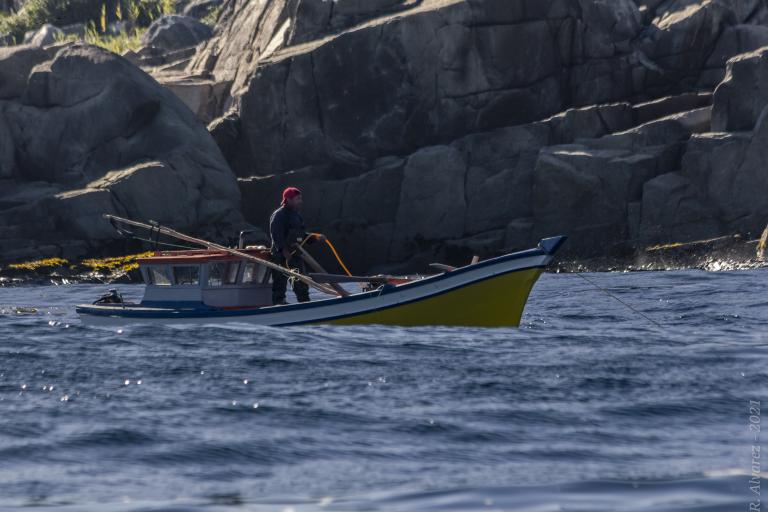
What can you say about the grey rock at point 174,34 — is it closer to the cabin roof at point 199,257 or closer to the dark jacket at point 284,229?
the cabin roof at point 199,257

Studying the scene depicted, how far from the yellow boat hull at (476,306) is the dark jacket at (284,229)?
238 cm

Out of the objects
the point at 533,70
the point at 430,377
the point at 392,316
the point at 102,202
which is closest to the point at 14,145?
the point at 102,202

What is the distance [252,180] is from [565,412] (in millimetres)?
37965

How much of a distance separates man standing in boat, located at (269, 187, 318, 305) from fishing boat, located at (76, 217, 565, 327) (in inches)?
14.7

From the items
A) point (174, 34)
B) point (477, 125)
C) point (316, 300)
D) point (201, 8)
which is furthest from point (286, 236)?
point (201, 8)

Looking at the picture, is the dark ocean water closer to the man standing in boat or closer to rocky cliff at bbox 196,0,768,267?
the man standing in boat

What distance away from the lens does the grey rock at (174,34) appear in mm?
63812

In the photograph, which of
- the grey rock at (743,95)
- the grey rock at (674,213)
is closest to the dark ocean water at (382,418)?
the grey rock at (674,213)

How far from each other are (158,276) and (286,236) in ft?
10.2

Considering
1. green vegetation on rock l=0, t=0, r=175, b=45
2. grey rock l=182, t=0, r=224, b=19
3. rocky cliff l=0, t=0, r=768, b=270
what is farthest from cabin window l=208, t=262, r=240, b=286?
grey rock l=182, t=0, r=224, b=19

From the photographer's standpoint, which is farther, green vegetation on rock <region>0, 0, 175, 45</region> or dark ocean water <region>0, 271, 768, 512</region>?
green vegetation on rock <region>0, 0, 175, 45</region>

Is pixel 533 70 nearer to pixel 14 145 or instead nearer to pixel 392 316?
pixel 14 145

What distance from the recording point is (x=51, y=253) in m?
42.8

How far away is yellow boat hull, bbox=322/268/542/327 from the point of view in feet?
65.0
